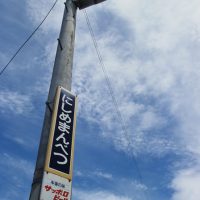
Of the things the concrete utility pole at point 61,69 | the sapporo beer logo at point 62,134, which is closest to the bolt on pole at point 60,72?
the concrete utility pole at point 61,69

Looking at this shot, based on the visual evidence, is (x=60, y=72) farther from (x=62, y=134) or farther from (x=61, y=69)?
(x=62, y=134)

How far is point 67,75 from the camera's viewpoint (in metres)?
7.63

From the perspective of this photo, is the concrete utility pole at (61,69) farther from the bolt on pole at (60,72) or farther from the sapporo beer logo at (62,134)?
the sapporo beer logo at (62,134)

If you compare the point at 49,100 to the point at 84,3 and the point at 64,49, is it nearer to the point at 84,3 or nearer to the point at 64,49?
the point at 64,49

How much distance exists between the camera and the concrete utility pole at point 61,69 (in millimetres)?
5893

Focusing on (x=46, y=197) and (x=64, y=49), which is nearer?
(x=46, y=197)

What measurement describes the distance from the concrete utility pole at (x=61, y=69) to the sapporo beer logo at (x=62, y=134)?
0.20 meters

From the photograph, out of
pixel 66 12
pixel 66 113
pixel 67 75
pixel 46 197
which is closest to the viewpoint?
pixel 46 197

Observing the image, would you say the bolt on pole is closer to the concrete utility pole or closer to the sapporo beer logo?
the concrete utility pole

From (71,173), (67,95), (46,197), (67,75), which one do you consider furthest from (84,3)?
(46,197)

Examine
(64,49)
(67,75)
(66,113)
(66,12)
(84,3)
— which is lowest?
(66,113)

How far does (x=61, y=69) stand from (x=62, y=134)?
6.02 feet

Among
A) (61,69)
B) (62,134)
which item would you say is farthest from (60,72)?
(62,134)

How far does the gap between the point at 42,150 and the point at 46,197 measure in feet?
3.69
